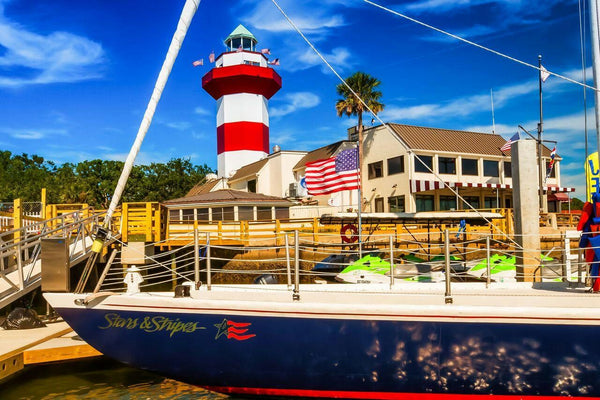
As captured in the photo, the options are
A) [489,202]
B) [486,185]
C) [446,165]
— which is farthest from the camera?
[489,202]

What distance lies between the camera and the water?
8789mm

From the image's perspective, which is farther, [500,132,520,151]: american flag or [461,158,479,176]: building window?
[461,158,479,176]: building window

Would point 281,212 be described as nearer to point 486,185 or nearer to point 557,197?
point 486,185

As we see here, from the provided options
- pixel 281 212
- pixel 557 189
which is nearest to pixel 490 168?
pixel 557 189

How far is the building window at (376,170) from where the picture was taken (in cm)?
3547

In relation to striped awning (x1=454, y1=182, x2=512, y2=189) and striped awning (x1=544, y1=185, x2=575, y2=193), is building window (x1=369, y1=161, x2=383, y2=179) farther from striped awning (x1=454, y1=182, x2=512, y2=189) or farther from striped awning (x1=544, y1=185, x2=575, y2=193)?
striped awning (x1=544, y1=185, x2=575, y2=193)

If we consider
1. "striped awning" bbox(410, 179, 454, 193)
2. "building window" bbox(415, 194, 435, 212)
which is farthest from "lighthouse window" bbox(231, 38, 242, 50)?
"striped awning" bbox(410, 179, 454, 193)

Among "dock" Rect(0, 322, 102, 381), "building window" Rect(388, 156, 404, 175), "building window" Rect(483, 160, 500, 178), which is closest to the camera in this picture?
"dock" Rect(0, 322, 102, 381)

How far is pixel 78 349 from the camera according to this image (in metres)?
10.1

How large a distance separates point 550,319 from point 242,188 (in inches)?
1568

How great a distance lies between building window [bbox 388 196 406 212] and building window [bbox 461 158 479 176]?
18.9 ft

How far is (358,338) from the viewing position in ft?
21.9

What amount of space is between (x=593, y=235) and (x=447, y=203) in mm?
29775

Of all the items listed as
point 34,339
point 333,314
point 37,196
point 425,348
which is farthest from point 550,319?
point 37,196
